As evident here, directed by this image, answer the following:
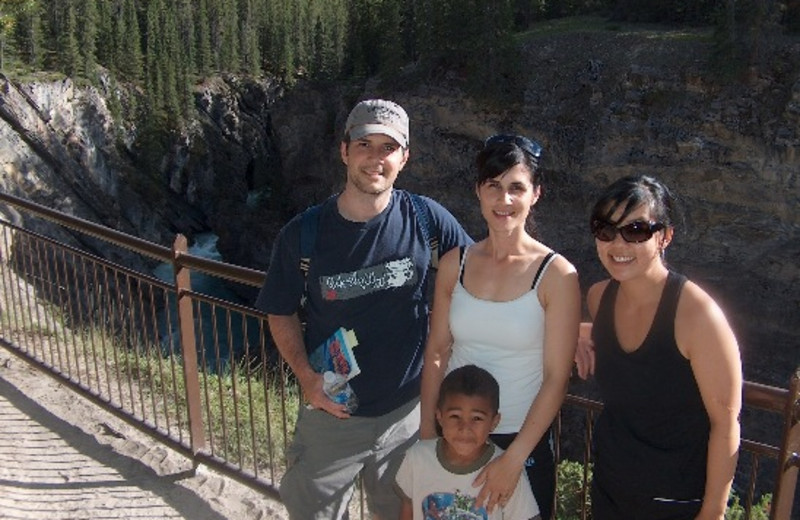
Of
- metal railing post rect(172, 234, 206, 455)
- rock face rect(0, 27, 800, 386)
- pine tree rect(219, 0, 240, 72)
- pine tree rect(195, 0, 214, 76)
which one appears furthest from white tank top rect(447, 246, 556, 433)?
pine tree rect(219, 0, 240, 72)

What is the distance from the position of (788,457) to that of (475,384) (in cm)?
111

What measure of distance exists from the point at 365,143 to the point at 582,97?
85.2 ft

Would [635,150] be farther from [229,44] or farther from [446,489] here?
[229,44]

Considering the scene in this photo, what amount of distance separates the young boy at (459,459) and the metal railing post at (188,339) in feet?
7.42

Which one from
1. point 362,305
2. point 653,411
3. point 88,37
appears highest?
point 88,37

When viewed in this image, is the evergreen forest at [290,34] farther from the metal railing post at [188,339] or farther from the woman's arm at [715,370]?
the woman's arm at [715,370]

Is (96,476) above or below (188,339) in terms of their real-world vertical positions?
below

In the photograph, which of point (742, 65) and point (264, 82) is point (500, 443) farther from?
point (264, 82)

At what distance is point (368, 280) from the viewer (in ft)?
9.80

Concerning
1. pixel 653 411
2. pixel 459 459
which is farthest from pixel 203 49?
pixel 653 411

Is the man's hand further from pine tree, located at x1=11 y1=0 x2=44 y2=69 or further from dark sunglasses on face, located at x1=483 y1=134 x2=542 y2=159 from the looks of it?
pine tree, located at x1=11 y1=0 x2=44 y2=69

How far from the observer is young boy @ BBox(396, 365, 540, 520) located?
268 centimetres

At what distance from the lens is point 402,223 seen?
3051 millimetres

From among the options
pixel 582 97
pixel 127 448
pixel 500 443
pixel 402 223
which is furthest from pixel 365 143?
pixel 582 97
